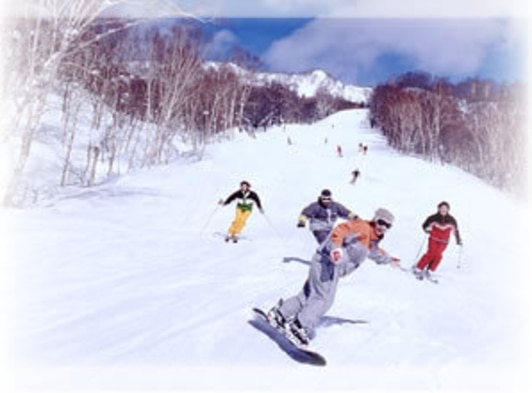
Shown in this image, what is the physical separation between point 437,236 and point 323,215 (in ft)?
2.13

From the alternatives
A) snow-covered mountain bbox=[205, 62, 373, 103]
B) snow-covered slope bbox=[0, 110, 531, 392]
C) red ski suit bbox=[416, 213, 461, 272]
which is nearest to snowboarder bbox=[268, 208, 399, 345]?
snow-covered slope bbox=[0, 110, 531, 392]

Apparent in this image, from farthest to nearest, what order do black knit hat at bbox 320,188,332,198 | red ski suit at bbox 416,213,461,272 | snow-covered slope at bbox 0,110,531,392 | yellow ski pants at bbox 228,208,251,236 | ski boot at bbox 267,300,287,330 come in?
yellow ski pants at bbox 228,208,251,236 → black knit hat at bbox 320,188,332,198 → red ski suit at bbox 416,213,461,272 → ski boot at bbox 267,300,287,330 → snow-covered slope at bbox 0,110,531,392

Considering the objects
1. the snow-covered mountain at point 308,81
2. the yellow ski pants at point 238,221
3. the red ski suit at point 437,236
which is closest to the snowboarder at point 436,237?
the red ski suit at point 437,236

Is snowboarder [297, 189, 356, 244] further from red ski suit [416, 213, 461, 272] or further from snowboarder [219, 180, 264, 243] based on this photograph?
red ski suit [416, 213, 461, 272]

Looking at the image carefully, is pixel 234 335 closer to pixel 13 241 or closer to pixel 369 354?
pixel 369 354

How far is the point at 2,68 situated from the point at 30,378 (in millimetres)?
1628

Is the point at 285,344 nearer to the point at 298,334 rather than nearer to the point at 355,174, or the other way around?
the point at 298,334

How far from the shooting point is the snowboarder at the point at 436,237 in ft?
10.2

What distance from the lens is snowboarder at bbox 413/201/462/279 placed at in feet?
10.2

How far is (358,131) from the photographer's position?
356cm

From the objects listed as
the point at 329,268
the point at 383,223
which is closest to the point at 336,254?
the point at 329,268

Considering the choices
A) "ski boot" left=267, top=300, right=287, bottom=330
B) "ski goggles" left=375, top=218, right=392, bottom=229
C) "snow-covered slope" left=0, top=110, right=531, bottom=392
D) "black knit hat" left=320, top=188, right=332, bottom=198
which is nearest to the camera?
"snow-covered slope" left=0, top=110, right=531, bottom=392

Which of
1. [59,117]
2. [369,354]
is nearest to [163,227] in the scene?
[59,117]

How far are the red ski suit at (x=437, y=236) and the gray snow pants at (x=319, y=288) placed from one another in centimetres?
60
